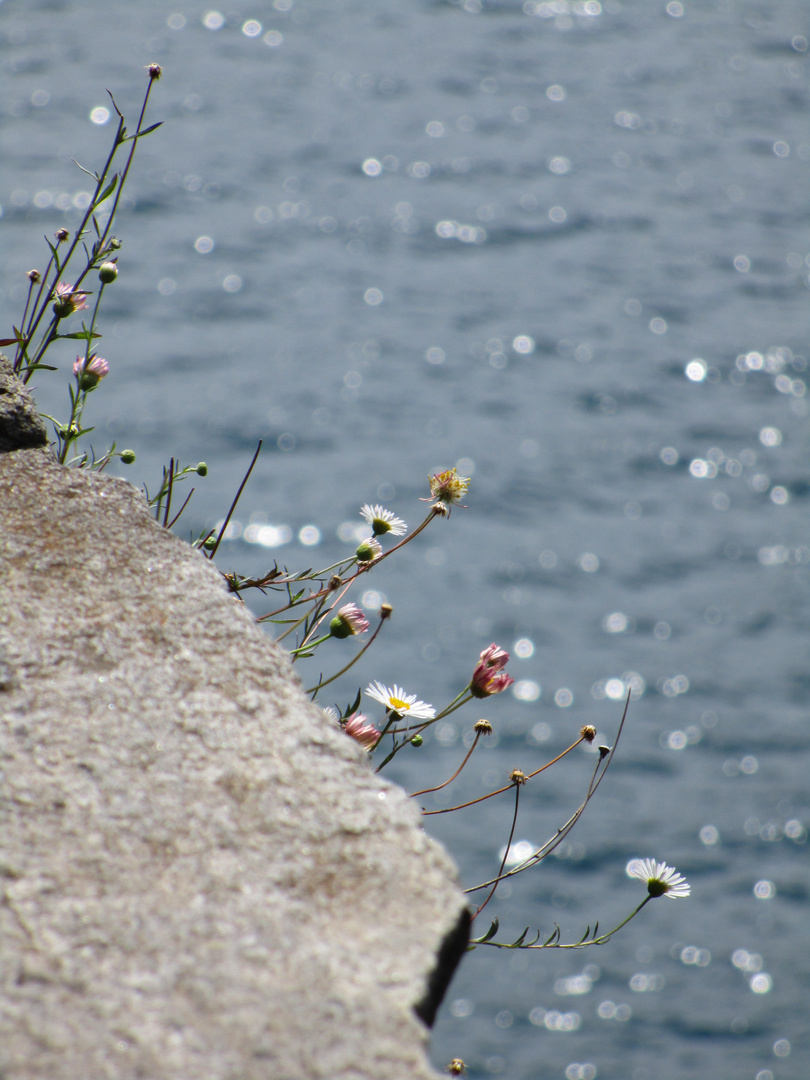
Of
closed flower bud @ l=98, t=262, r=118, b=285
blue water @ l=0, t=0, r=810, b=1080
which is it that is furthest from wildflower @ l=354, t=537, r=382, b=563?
blue water @ l=0, t=0, r=810, b=1080

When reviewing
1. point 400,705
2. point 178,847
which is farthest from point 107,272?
point 178,847

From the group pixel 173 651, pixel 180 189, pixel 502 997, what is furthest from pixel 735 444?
pixel 173 651

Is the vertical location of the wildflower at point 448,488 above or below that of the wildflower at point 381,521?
above

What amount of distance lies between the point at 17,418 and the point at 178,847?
2.27ft


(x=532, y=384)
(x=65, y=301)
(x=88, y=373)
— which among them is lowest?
(x=532, y=384)

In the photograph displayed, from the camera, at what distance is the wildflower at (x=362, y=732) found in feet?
5.01

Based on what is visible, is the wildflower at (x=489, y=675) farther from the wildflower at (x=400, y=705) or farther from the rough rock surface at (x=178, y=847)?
the rough rock surface at (x=178, y=847)

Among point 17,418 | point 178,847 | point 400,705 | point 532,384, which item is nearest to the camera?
point 178,847

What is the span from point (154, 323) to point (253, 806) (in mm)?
12968

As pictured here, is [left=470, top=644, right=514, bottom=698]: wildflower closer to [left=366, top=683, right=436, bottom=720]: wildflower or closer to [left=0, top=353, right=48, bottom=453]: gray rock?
[left=366, top=683, right=436, bottom=720]: wildflower

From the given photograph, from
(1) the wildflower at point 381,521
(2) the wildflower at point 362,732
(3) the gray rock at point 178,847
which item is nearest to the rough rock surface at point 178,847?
(3) the gray rock at point 178,847

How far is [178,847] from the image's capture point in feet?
3.58

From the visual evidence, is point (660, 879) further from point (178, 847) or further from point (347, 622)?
point (178, 847)

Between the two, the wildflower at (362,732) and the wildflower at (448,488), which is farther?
the wildflower at (448,488)
